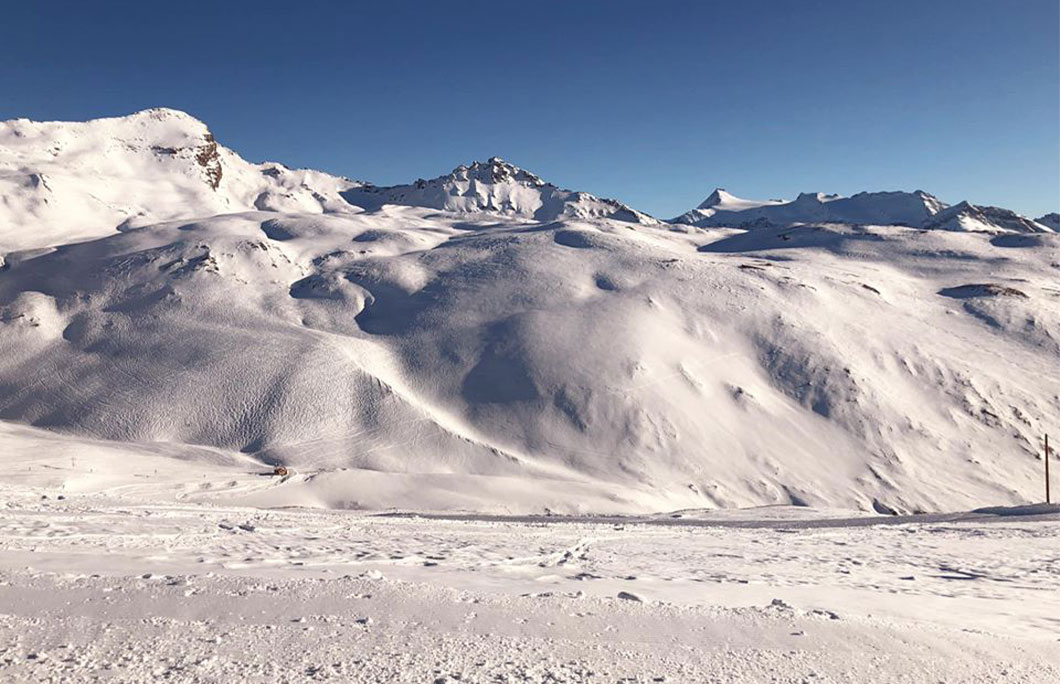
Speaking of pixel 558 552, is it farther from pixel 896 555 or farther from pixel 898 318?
pixel 898 318

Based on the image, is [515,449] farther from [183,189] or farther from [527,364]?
[183,189]

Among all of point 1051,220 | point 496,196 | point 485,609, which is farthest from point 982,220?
point 485,609

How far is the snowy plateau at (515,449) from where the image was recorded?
550 cm

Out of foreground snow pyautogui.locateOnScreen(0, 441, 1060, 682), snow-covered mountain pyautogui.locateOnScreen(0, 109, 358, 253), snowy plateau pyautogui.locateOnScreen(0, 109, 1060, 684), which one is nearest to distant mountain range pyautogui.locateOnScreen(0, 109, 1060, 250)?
snow-covered mountain pyautogui.locateOnScreen(0, 109, 358, 253)

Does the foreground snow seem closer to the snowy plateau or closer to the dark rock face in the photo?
the snowy plateau

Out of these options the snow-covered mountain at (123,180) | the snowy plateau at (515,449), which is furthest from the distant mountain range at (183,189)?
the snowy plateau at (515,449)

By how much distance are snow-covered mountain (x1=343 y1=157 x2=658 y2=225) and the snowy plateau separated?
68213 mm

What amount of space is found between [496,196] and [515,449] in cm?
14192

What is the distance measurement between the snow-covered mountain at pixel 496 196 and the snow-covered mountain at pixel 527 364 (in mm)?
89983

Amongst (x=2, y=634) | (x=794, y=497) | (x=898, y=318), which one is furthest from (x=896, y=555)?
(x=898, y=318)

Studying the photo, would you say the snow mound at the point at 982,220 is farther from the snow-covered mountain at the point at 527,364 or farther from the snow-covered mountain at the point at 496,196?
the snow-covered mountain at the point at 527,364

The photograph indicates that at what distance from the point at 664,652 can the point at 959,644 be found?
250cm

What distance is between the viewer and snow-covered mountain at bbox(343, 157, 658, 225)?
15338 centimetres

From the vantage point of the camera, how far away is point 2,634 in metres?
5.14
